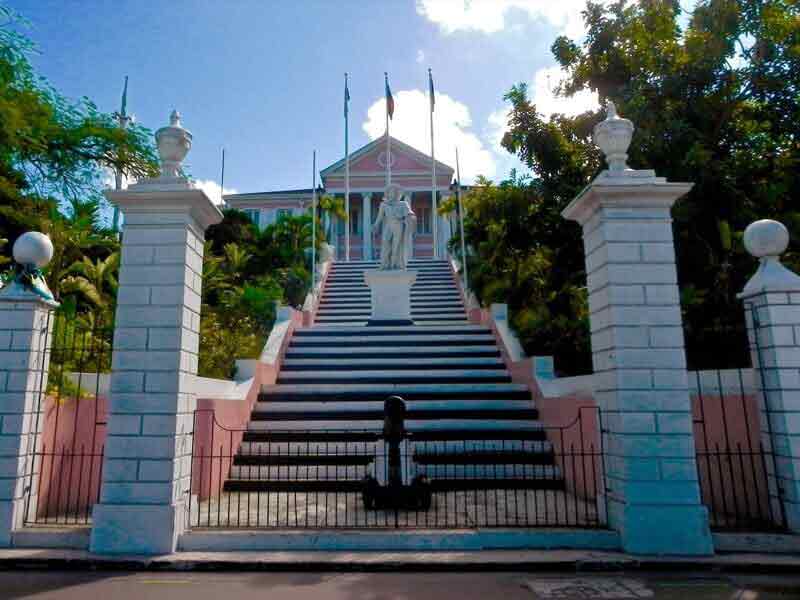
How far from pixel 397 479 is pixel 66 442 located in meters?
4.21

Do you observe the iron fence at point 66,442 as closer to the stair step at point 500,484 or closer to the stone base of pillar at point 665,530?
the stair step at point 500,484

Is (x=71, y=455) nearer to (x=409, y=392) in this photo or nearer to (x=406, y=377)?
(x=409, y=392)

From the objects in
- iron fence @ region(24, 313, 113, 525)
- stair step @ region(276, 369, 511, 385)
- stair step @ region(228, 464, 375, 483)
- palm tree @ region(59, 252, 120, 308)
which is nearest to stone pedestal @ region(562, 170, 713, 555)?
stair step @ region(228, 464, 375, 483)

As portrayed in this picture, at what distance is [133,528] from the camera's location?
5.39m

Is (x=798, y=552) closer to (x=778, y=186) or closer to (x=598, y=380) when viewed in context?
(x=598, y=380)

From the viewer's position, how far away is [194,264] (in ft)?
20.3

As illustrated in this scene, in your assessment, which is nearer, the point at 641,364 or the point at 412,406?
the point at 641,364

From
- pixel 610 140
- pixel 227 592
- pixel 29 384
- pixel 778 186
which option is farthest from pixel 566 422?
pixel 29 384

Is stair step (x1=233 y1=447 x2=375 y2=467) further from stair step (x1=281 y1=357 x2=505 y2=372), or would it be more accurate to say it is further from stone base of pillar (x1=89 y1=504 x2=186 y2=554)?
stair step (x1=281 y1=357 x2=505 y2=372)

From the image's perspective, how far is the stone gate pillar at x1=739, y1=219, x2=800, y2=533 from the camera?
A: 18.5 feet

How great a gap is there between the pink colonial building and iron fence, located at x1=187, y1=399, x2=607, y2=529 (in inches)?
1158

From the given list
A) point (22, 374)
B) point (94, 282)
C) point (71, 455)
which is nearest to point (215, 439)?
point (71, 455)

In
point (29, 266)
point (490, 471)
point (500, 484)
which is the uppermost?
point (29, 266)

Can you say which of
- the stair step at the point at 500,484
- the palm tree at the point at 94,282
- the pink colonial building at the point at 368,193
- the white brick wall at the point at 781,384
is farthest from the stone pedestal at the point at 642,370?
the pink colonial building at the point at 368,193
